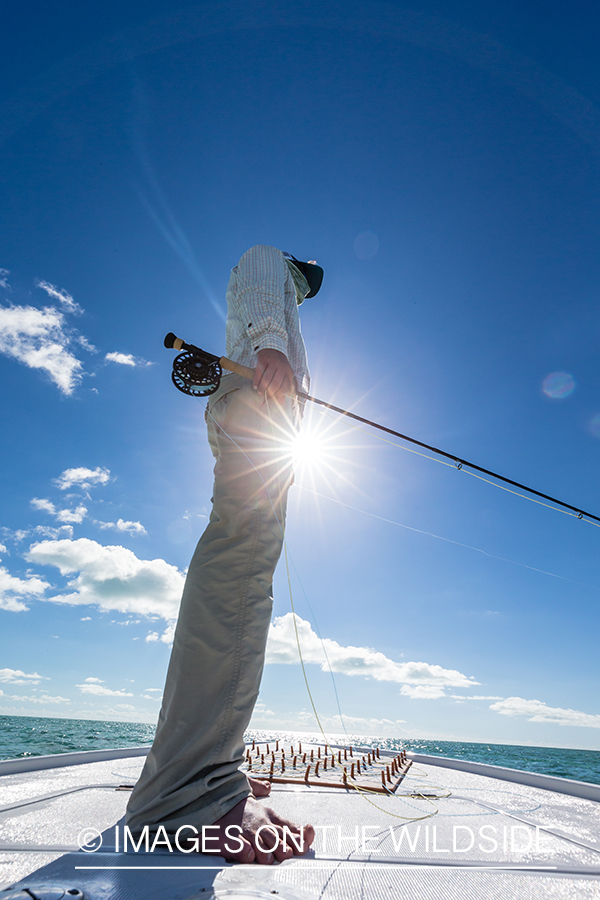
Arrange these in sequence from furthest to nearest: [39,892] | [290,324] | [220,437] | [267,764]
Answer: [267,764], [290,324], [220,437], [39,892]

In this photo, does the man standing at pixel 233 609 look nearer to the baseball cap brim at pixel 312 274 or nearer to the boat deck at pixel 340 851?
the boat deck at pixel 340 851

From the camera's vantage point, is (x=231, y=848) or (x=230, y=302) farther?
(x=230, y=302)

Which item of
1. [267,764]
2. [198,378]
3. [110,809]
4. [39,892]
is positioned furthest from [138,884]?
[267,764]

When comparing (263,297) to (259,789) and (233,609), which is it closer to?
(233,609)

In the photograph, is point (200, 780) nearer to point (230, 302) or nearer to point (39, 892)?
point (39, 892)

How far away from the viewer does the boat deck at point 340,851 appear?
1017 millimetres

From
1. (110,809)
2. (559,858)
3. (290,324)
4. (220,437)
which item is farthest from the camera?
(290,324)

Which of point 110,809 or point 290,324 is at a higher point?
point 290,324

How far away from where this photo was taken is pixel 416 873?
114cm

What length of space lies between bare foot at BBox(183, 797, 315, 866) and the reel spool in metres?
1.49

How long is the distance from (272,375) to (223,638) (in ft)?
3.25

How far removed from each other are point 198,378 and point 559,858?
2.00 m

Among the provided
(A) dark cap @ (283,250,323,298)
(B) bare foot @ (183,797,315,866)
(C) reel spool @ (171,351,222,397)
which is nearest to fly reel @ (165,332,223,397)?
(C) reel spool @ (171,351,222,397)

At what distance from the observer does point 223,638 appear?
156 cm
